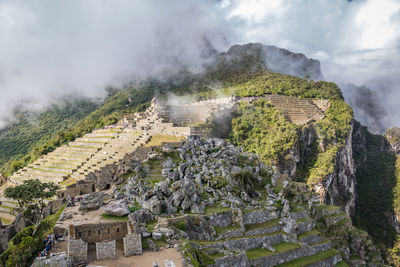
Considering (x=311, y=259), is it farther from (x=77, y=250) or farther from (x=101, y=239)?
(x=77, y=250)

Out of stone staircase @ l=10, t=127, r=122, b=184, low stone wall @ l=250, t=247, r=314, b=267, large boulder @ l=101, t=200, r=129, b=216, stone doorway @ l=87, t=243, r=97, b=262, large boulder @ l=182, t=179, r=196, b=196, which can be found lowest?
low stone wall @ l=250, t=247, r=314, b=267

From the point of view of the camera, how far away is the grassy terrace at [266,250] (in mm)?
15767

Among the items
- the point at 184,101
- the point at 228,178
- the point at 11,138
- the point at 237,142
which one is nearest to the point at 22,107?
the point at 11,138

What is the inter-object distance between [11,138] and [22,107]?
67.9ft

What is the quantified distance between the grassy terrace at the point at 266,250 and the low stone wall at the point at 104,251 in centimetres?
663

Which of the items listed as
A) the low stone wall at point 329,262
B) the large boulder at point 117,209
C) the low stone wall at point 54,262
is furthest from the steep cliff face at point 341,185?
the low stone wall at point 54,262

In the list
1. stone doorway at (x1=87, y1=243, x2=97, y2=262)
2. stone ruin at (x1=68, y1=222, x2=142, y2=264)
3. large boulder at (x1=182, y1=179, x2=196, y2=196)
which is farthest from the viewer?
large boulder at (x1=182, y1=179, x2=196, y2=196)

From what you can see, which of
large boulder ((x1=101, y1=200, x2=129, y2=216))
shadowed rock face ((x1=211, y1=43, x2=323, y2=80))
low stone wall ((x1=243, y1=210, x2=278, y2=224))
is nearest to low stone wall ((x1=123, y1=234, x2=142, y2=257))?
large boulder ((x1=101, y1=200, x2=129, y2=216))

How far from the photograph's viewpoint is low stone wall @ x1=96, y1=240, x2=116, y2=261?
1168 cm

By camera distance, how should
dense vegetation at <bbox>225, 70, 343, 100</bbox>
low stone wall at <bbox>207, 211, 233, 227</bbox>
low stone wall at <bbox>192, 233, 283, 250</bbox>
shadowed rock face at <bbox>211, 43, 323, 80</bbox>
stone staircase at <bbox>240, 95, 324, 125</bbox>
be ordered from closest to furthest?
low stone wall at <bbox>192, 233, 283, 250</bbox> < low stone wall at <bbox>207, 211, 233, 227</bbox> < stone staircase at <bbox>240, 95, 324, 125</bbox> < dense vegetation at <bbox>225, 70, 343, 100</bbox> < shadowed rock face at <bbox>211, 43, 323, 80</bbox>

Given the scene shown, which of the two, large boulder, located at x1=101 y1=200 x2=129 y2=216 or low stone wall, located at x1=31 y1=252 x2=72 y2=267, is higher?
large boulder, located at x1=101 y1=200 x2=129 y2=216

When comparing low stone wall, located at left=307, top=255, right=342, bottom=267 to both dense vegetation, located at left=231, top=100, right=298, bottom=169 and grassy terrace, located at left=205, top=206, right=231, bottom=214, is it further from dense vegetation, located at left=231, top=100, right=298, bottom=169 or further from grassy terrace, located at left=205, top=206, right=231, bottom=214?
dense vegetation, located at left=231, top=100, right=298, bottom=169

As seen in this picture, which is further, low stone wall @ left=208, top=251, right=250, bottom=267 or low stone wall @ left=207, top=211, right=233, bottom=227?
low stone wall @ left=207, top=211, right=233, bottom=227

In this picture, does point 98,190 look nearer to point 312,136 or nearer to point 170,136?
point 170,136
